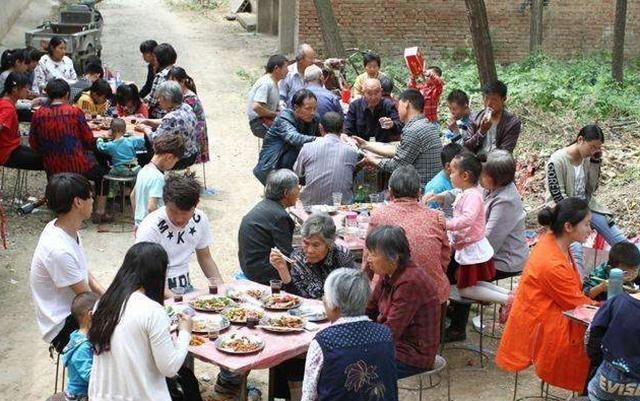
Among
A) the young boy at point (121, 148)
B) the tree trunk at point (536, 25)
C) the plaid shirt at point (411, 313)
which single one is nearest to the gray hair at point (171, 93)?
the young boy at point (121, 148)

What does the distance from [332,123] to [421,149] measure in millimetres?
892

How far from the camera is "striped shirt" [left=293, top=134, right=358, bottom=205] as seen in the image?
8.74 m

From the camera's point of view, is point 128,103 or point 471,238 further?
point 128,103

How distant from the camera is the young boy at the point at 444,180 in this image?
8024 millimetres

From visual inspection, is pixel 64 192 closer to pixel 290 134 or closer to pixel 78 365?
pixel 78 365

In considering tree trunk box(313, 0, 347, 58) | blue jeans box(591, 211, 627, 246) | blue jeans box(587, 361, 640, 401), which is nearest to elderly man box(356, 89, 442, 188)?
blue jeans box(591, 211, 627, 246)

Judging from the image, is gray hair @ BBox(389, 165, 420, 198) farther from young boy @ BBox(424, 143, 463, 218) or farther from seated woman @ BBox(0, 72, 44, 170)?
seated woman @ BBox(0, 72, 44, 170)

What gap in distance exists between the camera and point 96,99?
11.7 m

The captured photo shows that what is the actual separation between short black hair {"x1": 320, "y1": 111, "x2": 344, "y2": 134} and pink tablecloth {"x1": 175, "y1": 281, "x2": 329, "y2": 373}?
3.17m

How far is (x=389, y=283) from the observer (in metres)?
5.77

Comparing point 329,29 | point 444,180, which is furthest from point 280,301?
point 329,29

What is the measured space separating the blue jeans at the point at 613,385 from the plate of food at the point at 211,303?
2423 mm

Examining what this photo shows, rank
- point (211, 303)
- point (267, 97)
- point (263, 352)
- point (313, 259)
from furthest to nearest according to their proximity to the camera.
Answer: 1. point (267, 97)
2. point (313, 259)
3. point (211, 303)
4. point (263, 352)

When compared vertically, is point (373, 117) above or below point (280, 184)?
above
